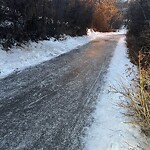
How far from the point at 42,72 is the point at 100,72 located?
252 centimetres

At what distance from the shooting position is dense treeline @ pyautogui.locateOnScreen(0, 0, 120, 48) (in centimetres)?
1374

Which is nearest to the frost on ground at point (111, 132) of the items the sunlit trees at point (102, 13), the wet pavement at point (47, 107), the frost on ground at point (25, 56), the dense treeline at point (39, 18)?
the wet pavement at point (47, 107)

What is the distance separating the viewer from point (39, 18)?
18219mm

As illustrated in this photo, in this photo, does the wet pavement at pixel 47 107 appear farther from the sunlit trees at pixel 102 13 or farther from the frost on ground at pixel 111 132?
the sunlit trees at pixel 102 13

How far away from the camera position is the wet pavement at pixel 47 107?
4828mm

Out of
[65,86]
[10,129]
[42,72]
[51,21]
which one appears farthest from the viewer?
[51,21]

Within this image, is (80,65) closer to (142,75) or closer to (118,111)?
(118,111)

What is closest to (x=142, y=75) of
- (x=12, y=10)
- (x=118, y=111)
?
(x=118, y=111)

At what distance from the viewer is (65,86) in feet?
28.0

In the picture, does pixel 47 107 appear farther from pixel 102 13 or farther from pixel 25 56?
pixel 102 13

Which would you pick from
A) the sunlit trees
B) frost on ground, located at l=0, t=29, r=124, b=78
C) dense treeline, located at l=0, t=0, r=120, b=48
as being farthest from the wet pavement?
the sunlit trees

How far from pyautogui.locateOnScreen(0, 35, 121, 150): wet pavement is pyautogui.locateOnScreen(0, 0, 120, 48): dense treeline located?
12.5 feet

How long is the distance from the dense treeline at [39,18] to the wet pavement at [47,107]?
3812mm

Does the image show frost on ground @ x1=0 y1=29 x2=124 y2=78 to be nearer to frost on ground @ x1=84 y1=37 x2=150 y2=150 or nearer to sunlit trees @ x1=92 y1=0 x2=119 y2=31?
frost on ground @ x1=84 y1=37 x2=150 y2=150
